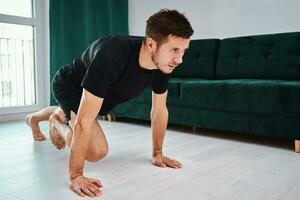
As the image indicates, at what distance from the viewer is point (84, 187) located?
142cm

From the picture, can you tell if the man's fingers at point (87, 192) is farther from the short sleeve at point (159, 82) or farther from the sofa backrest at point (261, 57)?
the sofa backrest at point (261, 57)

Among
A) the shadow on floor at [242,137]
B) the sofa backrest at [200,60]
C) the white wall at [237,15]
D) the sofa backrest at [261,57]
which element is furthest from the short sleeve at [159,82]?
the white wall at [237,15]

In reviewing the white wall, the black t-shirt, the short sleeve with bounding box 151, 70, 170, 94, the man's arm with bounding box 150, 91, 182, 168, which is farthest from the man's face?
the white wall

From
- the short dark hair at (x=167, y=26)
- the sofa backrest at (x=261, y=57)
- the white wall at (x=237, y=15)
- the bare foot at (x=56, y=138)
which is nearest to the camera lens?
the short dark hair at (x=167, y=26)

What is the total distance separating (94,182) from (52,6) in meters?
2.63

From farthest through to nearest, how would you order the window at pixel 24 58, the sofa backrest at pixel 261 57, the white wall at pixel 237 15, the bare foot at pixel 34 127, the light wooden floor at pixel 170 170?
the window at pixel 24 58, the white wall at pixel 237 15, the sofa backrest at pixel 261 57, the bare foot at pixel 34 127, the light wooden floor at pixel 170 170

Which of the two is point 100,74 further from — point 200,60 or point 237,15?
point 237,15

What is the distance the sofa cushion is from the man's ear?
116cm

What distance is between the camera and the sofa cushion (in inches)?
85.8

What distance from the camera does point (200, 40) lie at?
3.46 m

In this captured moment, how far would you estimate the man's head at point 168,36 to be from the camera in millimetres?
1339

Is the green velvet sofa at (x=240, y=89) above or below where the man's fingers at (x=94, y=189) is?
above

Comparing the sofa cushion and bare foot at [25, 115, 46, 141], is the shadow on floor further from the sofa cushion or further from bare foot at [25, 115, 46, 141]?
bare foot at [25, 115, 46, 141]

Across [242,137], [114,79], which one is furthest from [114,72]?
[242,137]
